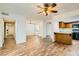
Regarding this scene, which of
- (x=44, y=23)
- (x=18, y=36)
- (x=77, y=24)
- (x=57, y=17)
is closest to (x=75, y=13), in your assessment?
(x=57, y=17)

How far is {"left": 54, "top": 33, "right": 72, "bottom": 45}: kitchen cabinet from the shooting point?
19.3 feet

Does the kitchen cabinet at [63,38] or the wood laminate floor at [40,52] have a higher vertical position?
the kitchen cabinet at [63,38]

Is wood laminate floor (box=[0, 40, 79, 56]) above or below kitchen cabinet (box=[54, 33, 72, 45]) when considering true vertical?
below

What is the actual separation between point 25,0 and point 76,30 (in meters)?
6.73

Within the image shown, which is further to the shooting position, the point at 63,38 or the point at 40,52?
the point at 63,38

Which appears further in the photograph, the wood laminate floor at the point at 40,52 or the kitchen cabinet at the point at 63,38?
the kitchen cabinet at the point at 63,38

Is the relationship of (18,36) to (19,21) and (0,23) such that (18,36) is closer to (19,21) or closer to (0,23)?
(19,21)

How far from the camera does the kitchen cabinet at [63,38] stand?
5.89m

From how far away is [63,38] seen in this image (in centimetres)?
625

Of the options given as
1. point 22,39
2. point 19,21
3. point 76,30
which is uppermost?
point 19,21

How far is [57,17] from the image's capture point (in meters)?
6.54

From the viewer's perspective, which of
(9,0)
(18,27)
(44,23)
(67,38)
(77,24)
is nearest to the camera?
(9,0)

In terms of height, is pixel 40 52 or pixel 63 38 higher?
pixel 63 38

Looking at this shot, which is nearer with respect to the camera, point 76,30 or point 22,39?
point 22,39
